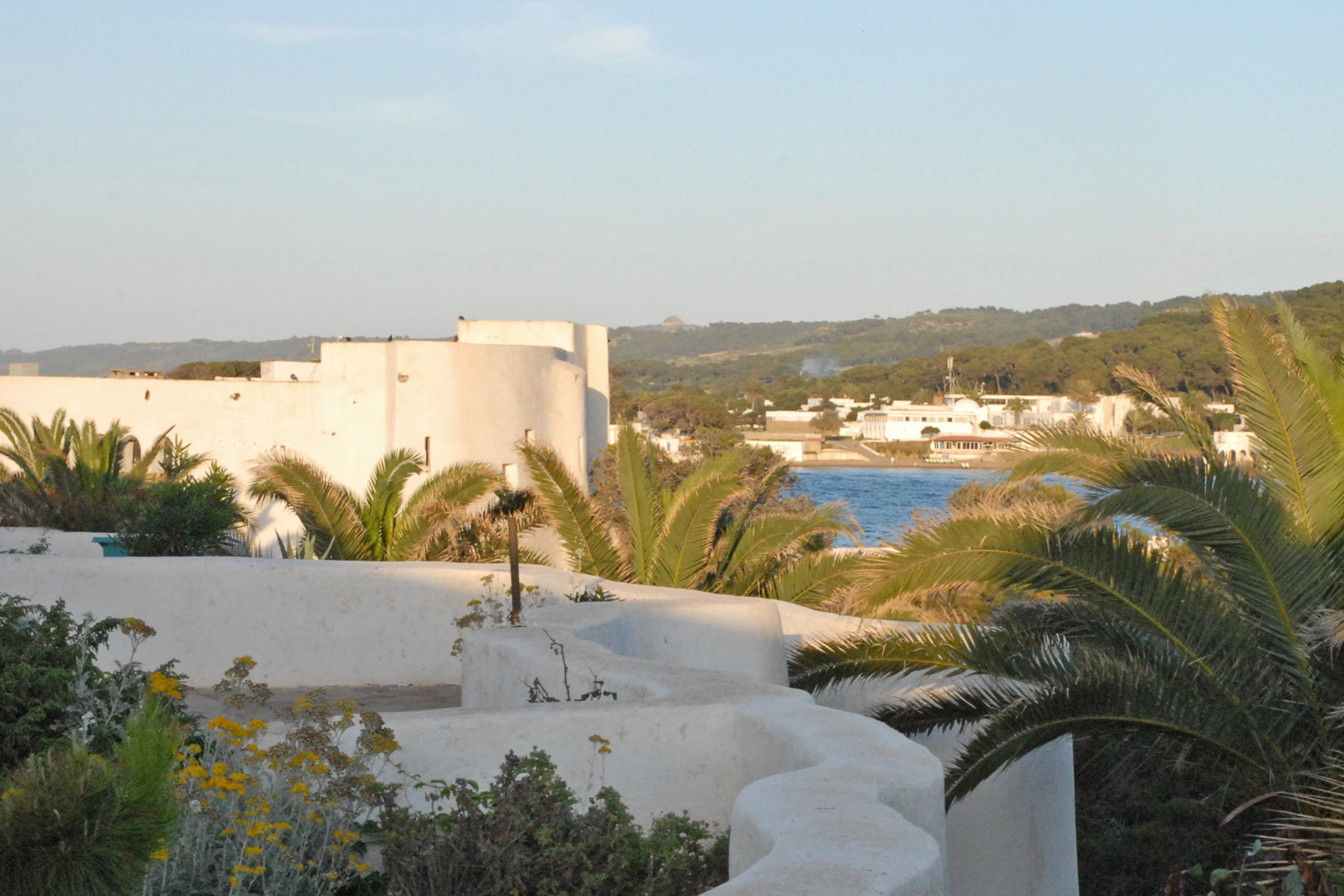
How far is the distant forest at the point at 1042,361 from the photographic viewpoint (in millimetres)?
21953

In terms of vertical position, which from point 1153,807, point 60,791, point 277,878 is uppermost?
point 60,791

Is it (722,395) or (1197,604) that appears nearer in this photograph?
(1197,604)

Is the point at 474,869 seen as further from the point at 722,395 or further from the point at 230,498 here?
the point at 722,395

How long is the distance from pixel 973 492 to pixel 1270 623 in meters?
6.44

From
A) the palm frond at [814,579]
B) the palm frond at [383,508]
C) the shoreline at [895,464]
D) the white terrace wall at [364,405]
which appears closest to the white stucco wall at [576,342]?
the white terrace wall at [364,405]

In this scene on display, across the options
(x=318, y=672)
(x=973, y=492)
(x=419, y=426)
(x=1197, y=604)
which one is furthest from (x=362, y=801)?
(x=419, y=426)

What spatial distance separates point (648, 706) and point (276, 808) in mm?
1588

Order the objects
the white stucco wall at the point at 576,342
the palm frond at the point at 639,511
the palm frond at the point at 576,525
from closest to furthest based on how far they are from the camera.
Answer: the palm frond at the point at 639,511
the palm frond at the point at 576,525
the white stucco wall at the point at 576,342

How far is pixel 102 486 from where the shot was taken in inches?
749

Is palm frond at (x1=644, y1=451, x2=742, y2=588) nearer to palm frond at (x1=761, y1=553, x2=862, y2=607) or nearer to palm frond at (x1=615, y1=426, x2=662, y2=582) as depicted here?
palm frond at (x1=615, y1=426, x2=662, y2=582)

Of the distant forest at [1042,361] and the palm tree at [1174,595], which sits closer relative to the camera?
the palm tree at [1174,595]

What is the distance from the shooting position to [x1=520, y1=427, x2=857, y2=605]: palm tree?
46.4 ft

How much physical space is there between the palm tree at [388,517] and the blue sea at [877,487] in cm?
4048

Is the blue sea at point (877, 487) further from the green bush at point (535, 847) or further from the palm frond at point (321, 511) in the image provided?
the green bush at point (535, 847)
